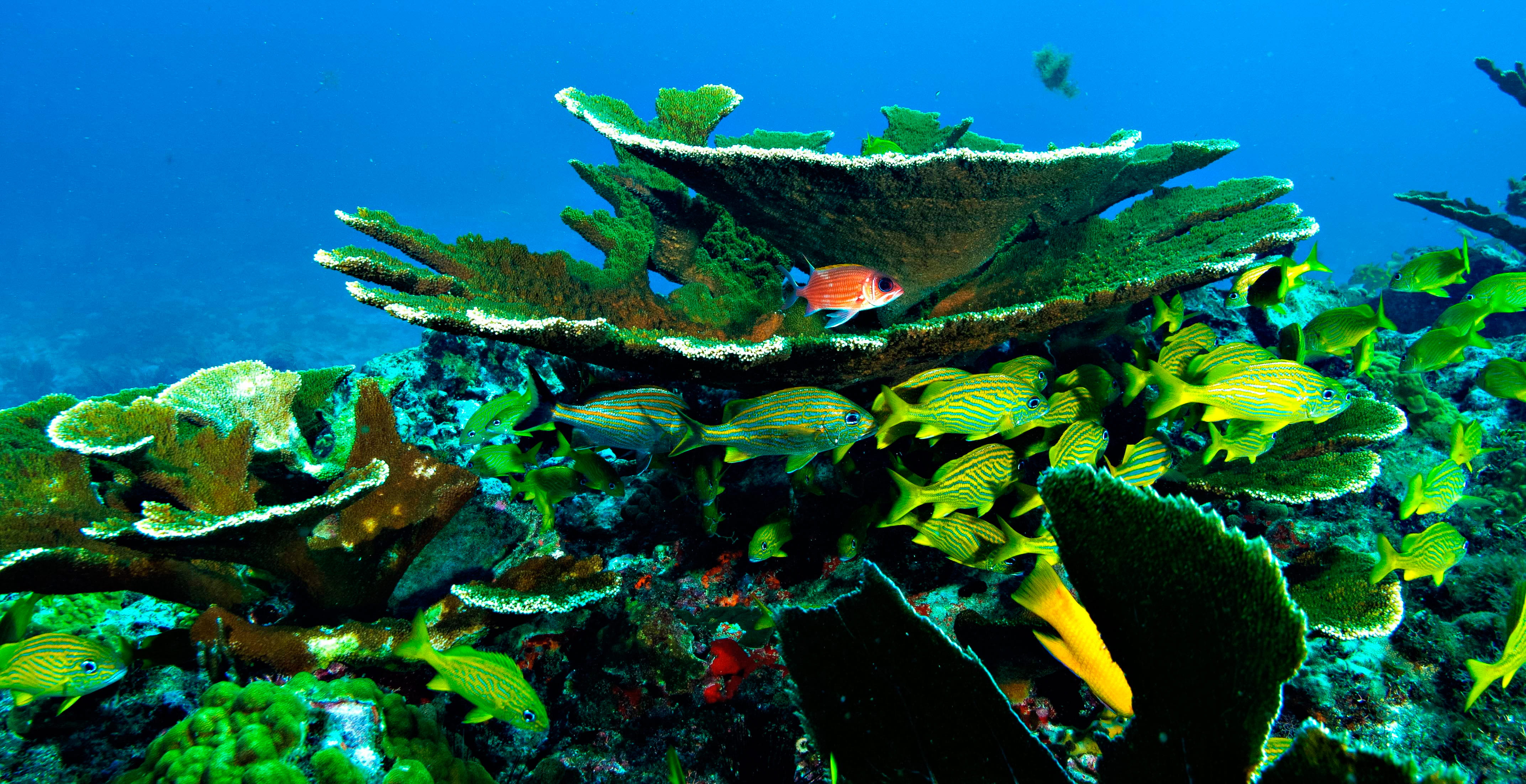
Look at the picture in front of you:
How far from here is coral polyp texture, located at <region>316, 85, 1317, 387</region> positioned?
84.7 inches

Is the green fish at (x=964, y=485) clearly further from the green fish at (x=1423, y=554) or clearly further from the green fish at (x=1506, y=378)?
the green fish at (x=1506, y=378)

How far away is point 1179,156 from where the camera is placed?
3541mm

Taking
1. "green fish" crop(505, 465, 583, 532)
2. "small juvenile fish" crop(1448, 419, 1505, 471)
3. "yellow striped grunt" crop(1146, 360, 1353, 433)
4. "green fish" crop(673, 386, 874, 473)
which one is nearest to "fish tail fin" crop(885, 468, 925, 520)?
"green fish" crop(673, 386, 874, 473)

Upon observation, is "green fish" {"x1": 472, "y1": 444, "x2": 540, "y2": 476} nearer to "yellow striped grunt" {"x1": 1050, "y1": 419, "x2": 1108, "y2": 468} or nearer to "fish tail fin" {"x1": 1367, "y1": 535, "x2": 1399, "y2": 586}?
"yellow striped grunt" {"x1": 1050, "y1": 419, "x2": 1108, "y2": 468}

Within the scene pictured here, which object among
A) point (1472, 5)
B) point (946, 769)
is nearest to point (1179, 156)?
point (946, 769)

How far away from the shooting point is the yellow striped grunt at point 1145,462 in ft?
7.61

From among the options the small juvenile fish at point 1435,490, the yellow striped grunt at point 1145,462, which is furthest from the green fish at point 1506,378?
the yellow striped grunt at point 1145,462

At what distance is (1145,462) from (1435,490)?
1.34 m

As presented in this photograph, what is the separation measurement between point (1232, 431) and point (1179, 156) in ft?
6.73

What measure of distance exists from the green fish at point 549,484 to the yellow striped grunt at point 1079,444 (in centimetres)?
213

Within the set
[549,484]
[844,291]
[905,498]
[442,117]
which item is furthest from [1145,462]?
[442,117]

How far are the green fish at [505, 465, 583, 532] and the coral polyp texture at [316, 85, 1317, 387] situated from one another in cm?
74

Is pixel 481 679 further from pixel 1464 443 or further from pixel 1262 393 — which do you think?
pixel 1464 443

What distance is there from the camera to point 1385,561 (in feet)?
6.66
